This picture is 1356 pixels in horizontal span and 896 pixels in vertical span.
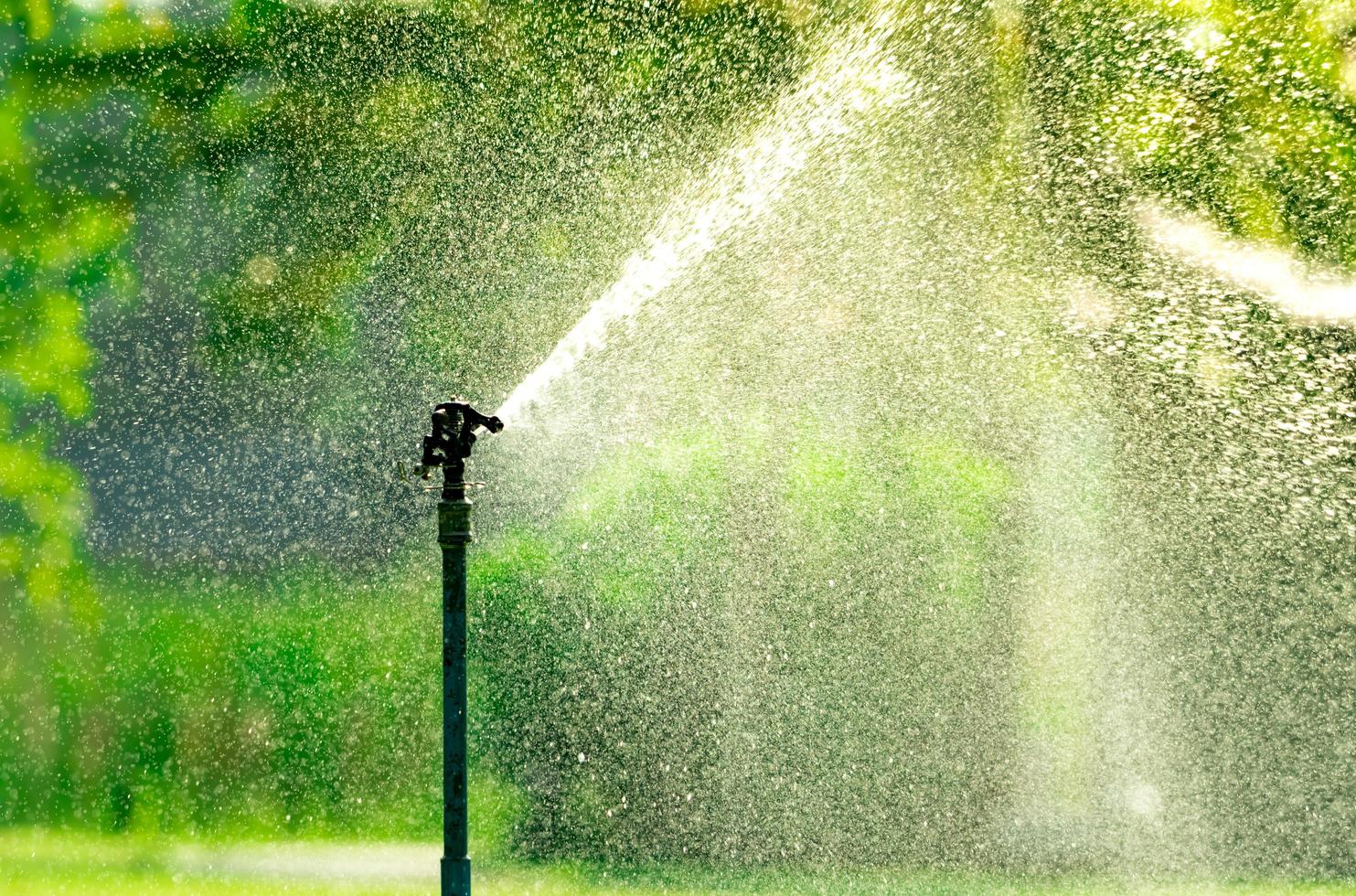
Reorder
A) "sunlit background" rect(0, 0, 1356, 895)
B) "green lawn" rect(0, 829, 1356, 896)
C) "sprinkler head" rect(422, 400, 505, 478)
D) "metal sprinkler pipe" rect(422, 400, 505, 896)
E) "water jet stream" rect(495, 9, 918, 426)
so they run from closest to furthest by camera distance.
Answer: "metal sprinkler pipe" rect(422, 400, 505, 896) < "sprinkler head" rect(422, 400, 505, 478) < "water jet stream" rect(495, 9, 918, 426) < "green lawn" rect(0, 829, 1356, 896) < "sunlit background" rect(0, 0, 1356, 895)

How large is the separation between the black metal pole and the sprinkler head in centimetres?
22

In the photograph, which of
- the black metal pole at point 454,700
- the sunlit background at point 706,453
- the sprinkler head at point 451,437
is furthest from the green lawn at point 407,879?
the sprinkler head at point 451,437

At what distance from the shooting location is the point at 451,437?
4.23 m

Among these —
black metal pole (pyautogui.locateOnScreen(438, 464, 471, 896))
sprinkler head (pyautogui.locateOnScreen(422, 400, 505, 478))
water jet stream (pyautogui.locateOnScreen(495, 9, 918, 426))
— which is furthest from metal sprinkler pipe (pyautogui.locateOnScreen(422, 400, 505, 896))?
water jet stream (pyautogui.locateOnScreen(495, 9, 918, 426))

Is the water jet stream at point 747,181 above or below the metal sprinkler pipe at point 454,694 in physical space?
above

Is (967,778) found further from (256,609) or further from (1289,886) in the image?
(256,609)

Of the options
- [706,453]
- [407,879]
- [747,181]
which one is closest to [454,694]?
[747,181]

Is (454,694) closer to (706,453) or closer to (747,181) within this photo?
(747,181)

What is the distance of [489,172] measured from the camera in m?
13.5

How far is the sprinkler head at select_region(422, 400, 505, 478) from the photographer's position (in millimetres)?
4223

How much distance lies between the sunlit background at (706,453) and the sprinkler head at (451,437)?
4295mm

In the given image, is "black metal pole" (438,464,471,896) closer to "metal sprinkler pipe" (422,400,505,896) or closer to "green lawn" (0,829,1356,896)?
"metal sprinkler pipe" (422,400,505,896)

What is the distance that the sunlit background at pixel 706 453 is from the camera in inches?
420

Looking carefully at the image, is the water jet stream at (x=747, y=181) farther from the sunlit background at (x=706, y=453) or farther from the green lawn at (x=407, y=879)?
the green lawn at (x=407, y=879)
